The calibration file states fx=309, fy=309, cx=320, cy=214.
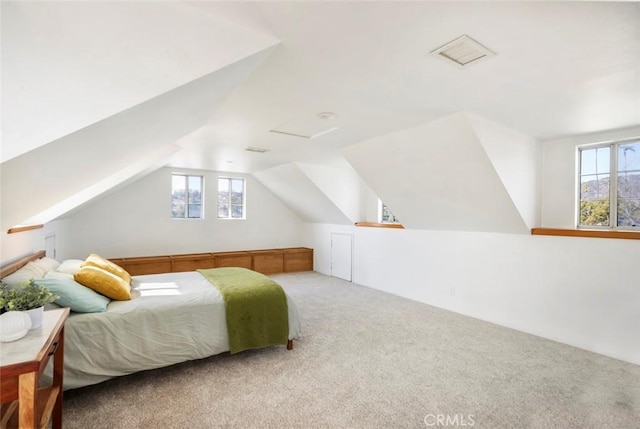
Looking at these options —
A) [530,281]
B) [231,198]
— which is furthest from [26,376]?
[231,198]

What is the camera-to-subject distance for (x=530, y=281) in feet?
11.5

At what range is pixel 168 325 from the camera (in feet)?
8.01

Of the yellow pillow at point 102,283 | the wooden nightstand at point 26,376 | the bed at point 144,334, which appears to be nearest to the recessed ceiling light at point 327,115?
the bed at point 144,334

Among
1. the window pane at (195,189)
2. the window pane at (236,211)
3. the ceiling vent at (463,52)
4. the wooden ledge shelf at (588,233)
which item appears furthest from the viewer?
the window pane at (236,211)

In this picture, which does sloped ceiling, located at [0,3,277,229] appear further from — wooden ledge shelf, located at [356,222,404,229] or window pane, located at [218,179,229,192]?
window pane, located at [218,179,229,192]

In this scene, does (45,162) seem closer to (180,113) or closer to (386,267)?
(180,113)

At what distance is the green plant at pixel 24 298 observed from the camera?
1.49m

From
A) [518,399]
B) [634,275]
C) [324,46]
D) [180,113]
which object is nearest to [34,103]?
[180,113]

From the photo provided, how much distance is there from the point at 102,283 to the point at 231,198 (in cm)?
436

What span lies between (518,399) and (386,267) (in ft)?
10.2

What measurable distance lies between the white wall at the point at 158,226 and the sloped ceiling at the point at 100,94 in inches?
131

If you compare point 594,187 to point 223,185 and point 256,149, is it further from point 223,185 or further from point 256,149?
point 223,185

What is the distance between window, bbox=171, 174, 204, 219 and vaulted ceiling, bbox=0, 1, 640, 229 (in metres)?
3.79

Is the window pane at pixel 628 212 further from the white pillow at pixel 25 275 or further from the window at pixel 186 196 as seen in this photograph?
the window at pixel 186 196
